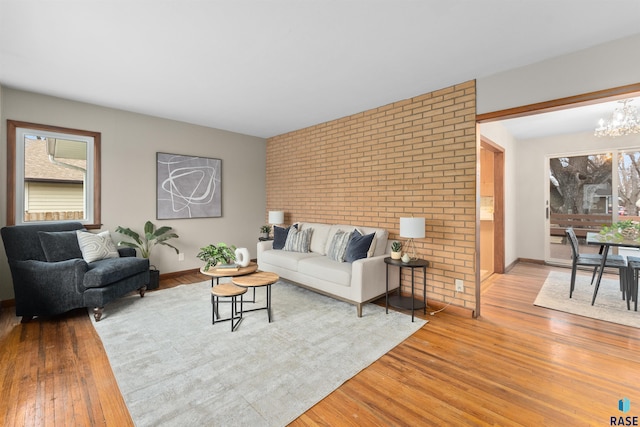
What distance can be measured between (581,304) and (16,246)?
6.72 metres

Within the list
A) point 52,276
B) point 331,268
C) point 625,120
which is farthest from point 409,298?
point 52,276

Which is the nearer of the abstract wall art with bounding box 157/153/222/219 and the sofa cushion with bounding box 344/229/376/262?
the sofa cushion with bounding box 344/229/376/262

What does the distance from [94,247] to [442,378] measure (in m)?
4.12

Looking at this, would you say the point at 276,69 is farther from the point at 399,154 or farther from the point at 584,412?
the point at 584,412

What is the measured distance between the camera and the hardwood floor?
1.67 m

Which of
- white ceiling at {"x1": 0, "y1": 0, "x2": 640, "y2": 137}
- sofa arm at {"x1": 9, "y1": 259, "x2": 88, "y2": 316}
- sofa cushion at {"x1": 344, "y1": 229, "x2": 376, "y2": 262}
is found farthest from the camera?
sofa cushion at {"x1": 344, "y1": 229, "x2": 376, "y2": 262}

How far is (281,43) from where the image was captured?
8.04 ft

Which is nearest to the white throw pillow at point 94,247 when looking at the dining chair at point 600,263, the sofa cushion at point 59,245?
the sofa cushion at point 59,245

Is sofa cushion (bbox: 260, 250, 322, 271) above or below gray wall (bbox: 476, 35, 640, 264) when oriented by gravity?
below

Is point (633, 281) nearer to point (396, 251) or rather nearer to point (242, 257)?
point (396, 251)

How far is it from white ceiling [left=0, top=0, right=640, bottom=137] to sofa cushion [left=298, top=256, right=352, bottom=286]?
2.24 metres

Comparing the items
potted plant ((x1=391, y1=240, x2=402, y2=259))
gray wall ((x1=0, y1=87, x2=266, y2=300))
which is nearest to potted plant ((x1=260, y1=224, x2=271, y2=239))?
gray wall ((x1=0, y1=87, x2=266, y2=300))

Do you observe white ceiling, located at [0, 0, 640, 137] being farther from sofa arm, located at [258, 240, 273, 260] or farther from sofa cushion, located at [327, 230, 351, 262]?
A: sofa arm, located at [258, 240, 273, 260]

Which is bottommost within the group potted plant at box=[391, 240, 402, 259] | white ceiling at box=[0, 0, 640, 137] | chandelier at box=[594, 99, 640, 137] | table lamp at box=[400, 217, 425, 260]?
potted plant at box=[391, 240, 402, 259]
